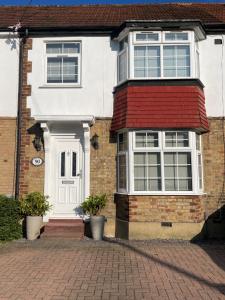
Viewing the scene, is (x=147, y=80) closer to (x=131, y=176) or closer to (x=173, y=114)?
(x=173, y=114)

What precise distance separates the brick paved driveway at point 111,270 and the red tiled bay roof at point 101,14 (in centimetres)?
652

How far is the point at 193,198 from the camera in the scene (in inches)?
378

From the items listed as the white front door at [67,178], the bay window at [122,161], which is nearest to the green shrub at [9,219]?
the white front door at [67,178]

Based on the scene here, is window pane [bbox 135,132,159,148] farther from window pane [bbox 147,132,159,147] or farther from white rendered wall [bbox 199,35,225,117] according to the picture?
white rendered wall [bbox 199,35,225,117]

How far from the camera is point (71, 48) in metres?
11.2

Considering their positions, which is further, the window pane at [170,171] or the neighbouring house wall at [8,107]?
the neighbouring house wall at [8,107]

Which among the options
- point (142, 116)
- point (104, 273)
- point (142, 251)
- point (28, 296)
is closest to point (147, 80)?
point (142, 116)

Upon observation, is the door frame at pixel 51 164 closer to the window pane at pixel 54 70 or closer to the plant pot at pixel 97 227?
the plant pot at pixel 97 227

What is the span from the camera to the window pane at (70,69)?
1105cm

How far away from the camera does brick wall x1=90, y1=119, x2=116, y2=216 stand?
10.4m

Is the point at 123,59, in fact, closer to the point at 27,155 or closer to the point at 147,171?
the point at 147,171

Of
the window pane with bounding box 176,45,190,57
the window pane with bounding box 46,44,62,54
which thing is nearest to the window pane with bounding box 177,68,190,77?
the window pane with bounding box 176,45,190,57

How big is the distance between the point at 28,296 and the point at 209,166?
6608 millimetres

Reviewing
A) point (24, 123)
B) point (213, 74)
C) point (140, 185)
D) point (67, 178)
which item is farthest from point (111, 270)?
point (213, 74)
